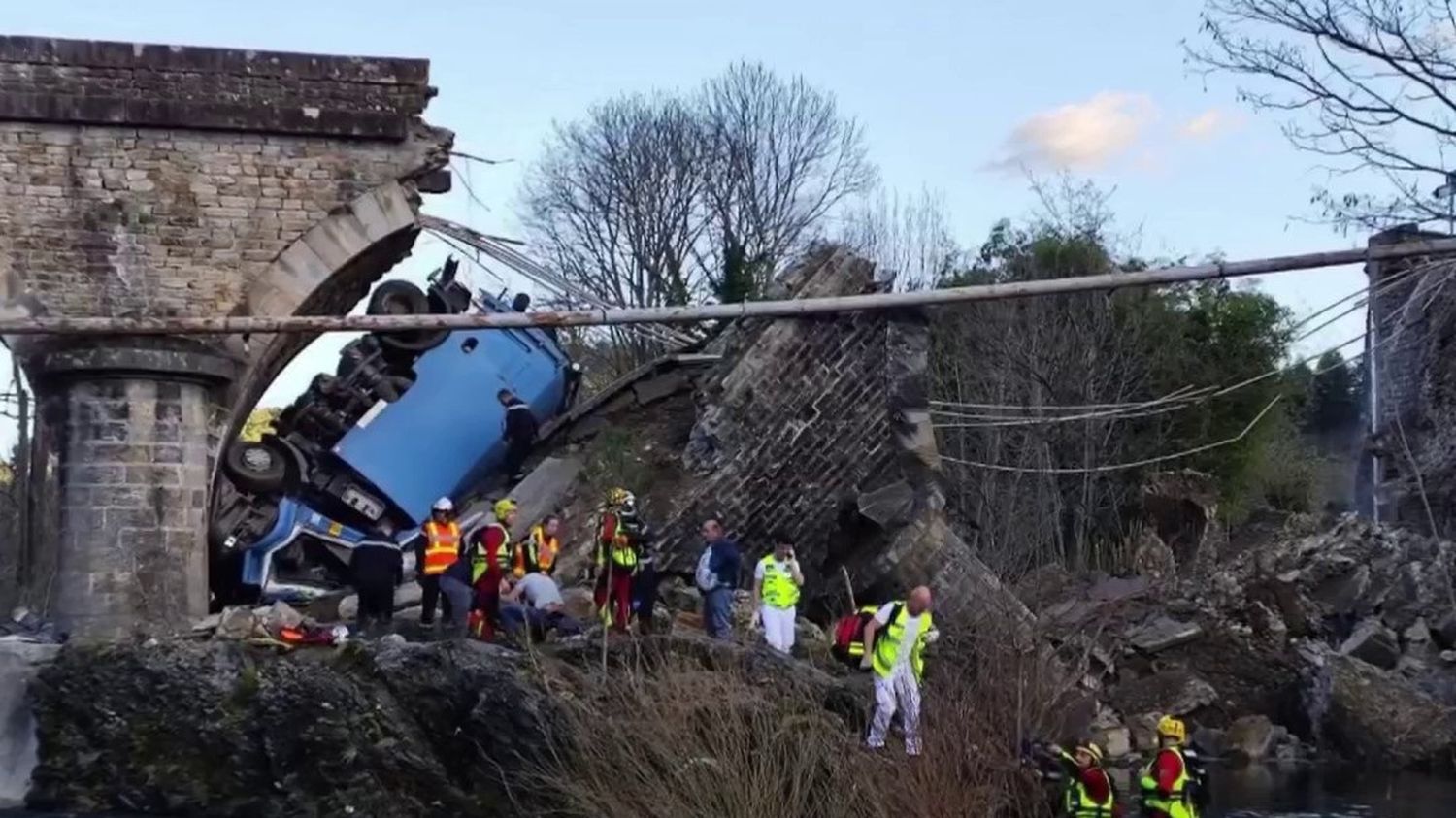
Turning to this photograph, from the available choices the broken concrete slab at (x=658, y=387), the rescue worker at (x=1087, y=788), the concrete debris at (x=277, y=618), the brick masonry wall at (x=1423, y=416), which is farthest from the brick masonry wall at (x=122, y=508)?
the brick masonry wall at (x=1423, y=416)

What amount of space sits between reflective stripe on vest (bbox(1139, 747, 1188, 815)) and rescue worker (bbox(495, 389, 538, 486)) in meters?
12.2

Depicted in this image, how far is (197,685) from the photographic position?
1625 cm

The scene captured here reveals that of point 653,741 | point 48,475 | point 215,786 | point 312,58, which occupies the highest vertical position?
point 312,58

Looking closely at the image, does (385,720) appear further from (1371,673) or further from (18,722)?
(1371,673)

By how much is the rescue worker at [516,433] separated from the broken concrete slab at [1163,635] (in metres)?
7.71

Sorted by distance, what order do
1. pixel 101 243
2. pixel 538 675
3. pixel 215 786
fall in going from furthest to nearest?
pixel 101 243 → pixel 215 786 → pixel 538 675

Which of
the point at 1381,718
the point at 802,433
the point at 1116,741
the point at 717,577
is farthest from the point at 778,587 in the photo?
the point at 1381,718

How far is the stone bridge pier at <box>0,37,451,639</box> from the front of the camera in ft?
56.1

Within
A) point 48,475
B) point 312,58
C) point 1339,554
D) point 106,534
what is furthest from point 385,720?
point 1339,554

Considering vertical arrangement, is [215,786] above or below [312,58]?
below

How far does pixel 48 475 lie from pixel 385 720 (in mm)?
4730

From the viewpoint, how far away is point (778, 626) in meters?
16.2

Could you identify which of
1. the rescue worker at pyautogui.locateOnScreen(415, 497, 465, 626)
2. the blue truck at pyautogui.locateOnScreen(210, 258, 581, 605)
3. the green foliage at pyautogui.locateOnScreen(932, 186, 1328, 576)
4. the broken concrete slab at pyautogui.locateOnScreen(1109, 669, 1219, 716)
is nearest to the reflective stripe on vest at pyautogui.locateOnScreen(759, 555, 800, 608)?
the rescue worker at pyautogui.locateOnScreen(415, 497, 465, 626)

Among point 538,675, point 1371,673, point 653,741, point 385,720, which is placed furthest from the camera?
point 1371,673
